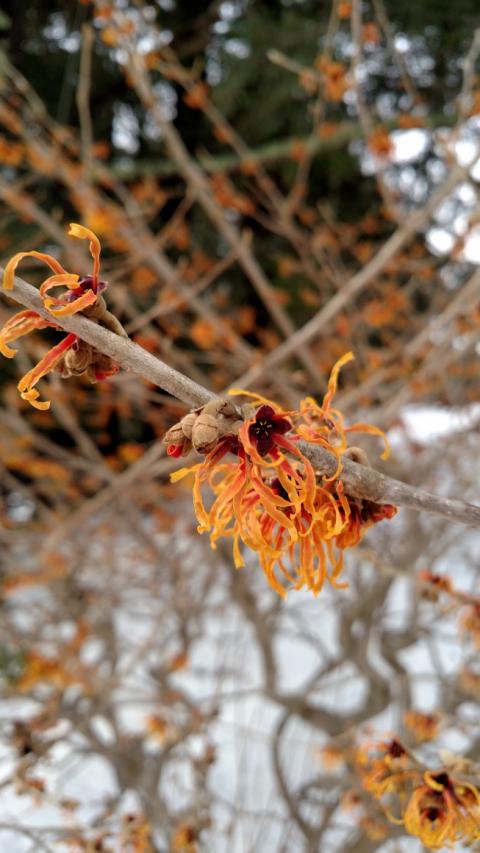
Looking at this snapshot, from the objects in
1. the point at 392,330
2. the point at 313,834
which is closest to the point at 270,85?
the point at 392,330

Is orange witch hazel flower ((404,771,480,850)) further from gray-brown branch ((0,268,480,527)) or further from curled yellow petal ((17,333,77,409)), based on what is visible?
curled yellow petal ((17,333,77,409))

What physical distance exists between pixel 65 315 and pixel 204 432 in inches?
3.0

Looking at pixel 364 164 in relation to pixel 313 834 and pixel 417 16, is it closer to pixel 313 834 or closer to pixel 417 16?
pixel 417 16

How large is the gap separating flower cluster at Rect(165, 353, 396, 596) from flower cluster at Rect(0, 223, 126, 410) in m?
0.05

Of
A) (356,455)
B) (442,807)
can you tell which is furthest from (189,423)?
(442,807)

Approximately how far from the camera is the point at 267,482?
1.12ft

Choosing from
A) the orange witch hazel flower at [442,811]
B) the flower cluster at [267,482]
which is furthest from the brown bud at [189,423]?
the orange witch hazel flower at [442,811]

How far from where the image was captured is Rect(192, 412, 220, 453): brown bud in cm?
27

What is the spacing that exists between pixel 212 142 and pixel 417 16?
103 centimetres

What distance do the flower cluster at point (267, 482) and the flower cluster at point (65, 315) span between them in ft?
0.18

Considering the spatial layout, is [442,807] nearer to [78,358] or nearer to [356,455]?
[356,455]

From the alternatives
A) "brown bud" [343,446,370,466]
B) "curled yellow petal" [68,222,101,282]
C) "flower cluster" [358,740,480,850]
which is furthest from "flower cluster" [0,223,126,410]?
"flower cluster" [358,740,480,850]

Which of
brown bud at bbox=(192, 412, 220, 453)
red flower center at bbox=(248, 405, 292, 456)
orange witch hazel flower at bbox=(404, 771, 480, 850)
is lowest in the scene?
orange witch hazel flower at bbox=(404, 771, 480, 850)

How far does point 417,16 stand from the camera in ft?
6.37
